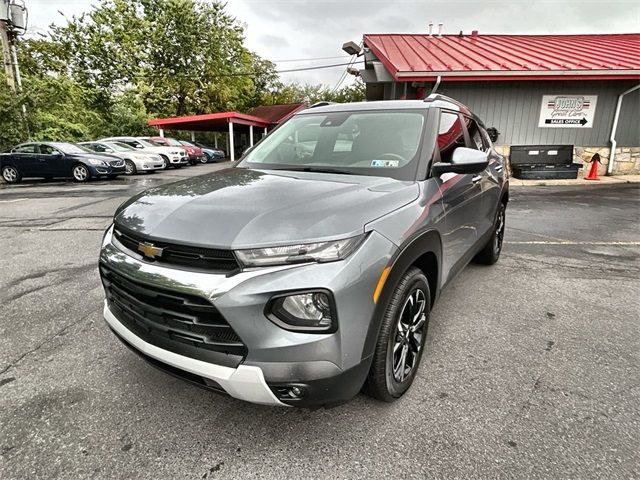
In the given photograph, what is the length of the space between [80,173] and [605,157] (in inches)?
714

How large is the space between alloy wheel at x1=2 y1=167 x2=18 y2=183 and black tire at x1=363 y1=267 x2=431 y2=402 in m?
16.4

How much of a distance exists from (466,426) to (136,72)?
36987mm

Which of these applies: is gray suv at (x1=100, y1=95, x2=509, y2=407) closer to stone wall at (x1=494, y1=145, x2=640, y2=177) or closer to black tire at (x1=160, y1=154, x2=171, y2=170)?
stone wall at (x1=494, y1=145, x2=640, y2=177)

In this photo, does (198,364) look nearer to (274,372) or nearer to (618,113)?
(274,372)

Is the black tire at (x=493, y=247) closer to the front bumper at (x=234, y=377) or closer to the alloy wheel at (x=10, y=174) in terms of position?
the front bumper at (x=234, y=377)

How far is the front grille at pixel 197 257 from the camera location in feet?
5.40

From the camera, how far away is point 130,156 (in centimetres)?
1588

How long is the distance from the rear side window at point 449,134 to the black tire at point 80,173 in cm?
1365

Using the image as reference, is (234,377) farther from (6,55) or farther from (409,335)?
(6,55)

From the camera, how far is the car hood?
1.68m

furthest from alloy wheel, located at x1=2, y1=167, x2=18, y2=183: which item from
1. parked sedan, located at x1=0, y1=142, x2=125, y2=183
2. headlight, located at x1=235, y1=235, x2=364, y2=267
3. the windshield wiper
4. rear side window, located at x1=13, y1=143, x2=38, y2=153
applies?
headlight, located at x1=235, y1=235, x2=364, y2=267

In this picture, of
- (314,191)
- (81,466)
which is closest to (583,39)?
(314,191)

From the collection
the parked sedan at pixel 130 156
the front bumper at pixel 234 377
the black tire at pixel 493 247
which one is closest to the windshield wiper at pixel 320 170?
the front bumper at pixel 234 377

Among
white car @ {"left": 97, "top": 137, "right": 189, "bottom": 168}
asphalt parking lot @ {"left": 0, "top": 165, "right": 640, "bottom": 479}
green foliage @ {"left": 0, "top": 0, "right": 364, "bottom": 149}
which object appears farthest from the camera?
green foliage @ {"left": 0, "top": 0, "right": 364, "bottom": 149}
